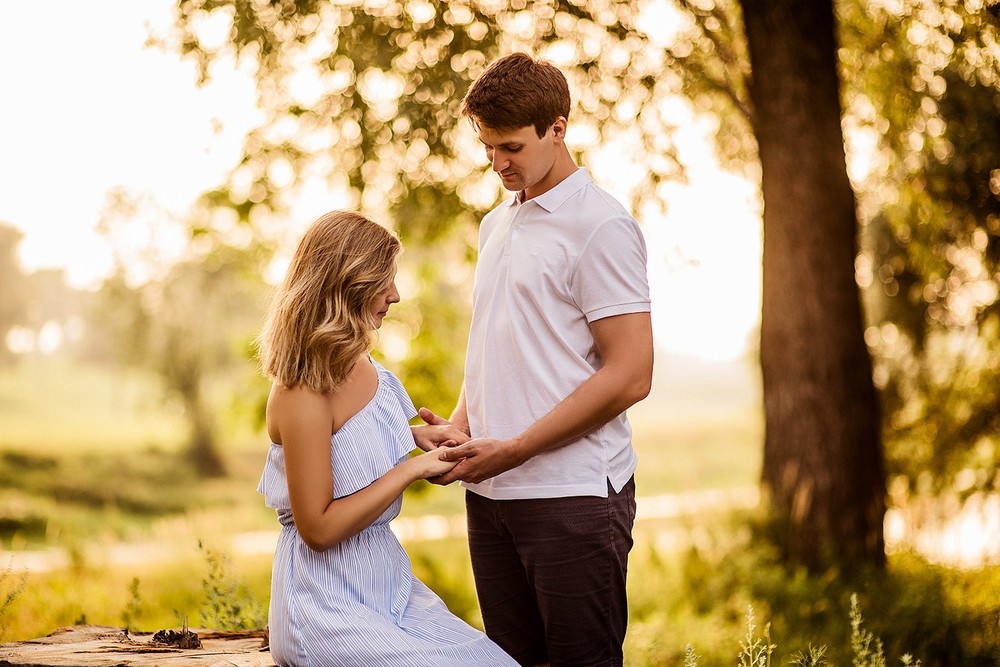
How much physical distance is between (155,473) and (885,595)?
24.5 meters

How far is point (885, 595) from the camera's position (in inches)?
223

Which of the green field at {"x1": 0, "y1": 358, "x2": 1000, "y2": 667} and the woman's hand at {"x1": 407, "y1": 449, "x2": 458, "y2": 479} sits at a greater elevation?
the woman's hand at {"x1": 407, "y1": 449, "x2": 458, "y2": 479}

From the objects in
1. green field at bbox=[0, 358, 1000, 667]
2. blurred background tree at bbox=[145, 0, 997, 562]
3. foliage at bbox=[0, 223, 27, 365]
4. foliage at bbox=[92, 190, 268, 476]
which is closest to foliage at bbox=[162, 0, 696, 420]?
blurred background tree at bbox=[145, 0, 997, 562]

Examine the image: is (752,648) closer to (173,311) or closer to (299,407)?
(299,407)

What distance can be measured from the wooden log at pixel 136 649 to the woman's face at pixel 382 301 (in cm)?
112

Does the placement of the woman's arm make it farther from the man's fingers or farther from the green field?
the green field

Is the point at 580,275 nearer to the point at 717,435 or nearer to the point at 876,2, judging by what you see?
the point at 876,2

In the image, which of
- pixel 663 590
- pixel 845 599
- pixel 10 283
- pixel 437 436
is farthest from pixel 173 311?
pixel 437 436

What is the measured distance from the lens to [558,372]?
8.79 feet

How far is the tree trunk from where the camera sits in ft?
21.0

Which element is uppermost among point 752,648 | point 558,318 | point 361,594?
point 558,318

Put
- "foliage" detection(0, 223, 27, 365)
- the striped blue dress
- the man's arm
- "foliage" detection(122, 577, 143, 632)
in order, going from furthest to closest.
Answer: "foliage" detection(0, 223, 27, 365) → "foliage" detection(122, 577, 143, 632) → the man's arm → the striped blue dress

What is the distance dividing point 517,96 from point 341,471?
112 cm

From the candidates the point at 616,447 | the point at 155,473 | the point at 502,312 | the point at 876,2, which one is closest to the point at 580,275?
the point at 502,312
